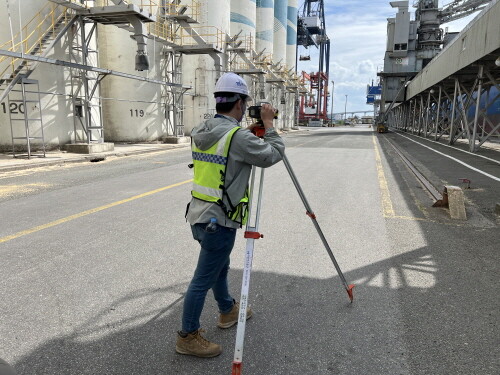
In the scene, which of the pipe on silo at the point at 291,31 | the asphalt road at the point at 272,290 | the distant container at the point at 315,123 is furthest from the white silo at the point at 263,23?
the distant container at the point at 315,123

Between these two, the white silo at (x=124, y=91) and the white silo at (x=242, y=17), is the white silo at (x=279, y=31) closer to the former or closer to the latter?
the white silo at (x=242, y=17)

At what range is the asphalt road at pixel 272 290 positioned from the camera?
2.56 meters

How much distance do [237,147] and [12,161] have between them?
519 inches

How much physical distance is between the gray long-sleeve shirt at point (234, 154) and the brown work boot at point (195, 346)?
2.66ft

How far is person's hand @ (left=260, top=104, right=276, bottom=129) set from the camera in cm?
246

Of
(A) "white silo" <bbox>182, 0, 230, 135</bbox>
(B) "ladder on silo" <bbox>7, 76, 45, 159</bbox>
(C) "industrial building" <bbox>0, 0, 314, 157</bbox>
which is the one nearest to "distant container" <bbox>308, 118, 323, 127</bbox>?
(C) "industrial building" <bbox>0, 0, 314, 157</bbox>

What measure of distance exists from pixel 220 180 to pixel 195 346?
45.9 inches

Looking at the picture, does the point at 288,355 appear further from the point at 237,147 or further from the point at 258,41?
the point at 258,41

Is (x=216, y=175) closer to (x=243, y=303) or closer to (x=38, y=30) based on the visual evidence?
(x=243, y=303)

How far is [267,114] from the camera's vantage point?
8.09ft

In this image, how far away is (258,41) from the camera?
147 ft

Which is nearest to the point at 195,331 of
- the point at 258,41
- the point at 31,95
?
the point at 31,95

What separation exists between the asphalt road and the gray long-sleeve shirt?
40.3 inches

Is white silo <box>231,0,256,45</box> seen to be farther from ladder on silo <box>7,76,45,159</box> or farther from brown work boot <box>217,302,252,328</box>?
brown work boot <box>217,302,252,328</box>
